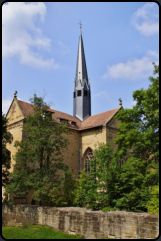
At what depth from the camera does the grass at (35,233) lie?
43.4 ft

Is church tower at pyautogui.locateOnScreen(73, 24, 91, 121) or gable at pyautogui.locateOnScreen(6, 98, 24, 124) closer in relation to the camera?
gable at pyautogui.locateOnScreen(6, 98, 24, 124)

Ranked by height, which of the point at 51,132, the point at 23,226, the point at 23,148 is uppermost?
the point at 51,132

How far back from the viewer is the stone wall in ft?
35.5

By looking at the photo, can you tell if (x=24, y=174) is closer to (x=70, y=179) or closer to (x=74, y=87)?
(x=70, y=179)

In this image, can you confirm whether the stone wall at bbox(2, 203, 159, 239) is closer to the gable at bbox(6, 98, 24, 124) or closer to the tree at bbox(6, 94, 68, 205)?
the tree at bbox(6, 94, 68, 205)

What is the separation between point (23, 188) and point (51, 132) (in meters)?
5.14

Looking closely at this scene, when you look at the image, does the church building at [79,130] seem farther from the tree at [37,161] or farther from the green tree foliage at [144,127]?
the green tree foliage at [144,127]

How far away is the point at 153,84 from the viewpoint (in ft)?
54.8

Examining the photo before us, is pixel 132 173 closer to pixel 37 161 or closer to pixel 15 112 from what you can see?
pixel 37 161

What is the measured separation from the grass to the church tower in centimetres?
2096

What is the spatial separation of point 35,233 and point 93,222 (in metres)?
3.96

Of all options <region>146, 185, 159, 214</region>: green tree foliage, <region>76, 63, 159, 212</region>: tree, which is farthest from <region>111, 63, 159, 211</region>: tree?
<region>146, 185, 159, 214</region>: green tree foliage

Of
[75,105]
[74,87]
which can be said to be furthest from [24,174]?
[74,87]

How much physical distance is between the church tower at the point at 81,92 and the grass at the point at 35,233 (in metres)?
21.0
